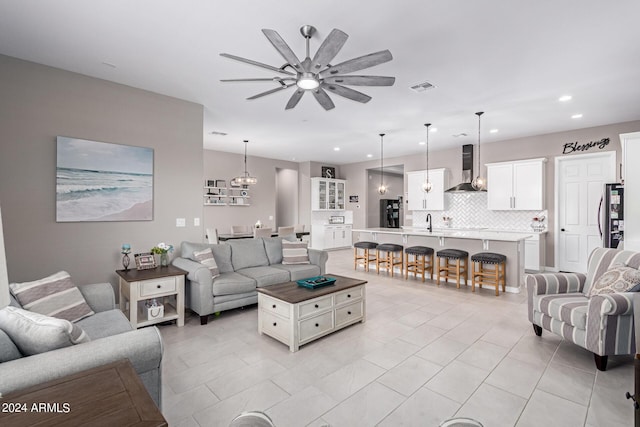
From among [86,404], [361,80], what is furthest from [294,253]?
[86,404]

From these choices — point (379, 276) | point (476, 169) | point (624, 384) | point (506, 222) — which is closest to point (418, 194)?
point (476, 169)

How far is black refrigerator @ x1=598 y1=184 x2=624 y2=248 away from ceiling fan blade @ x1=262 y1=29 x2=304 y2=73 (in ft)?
19.5

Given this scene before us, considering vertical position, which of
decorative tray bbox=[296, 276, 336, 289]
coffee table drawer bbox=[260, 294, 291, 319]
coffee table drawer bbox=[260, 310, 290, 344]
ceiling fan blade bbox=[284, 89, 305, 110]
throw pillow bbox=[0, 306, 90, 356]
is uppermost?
ceiling fan blade bbox=[284, 89, 305, 110]

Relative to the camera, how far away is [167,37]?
9.48ft

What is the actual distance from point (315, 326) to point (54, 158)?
3471 mm

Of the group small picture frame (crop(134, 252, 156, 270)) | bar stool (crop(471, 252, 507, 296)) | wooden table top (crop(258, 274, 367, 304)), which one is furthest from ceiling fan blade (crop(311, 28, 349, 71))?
bar stool (crop(471, 252, 507, 296))

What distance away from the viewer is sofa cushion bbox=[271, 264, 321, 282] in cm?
444

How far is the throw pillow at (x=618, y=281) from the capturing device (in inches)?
101

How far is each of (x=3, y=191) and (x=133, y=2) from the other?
2.47 metres

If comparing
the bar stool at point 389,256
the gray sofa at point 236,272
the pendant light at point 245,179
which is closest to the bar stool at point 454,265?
the bar stool at point 389,256

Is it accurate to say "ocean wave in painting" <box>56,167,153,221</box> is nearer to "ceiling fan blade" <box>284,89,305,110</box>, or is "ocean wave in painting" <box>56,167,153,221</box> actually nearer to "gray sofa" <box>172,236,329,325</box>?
"gray sofa" <box>172,236,329,325</box>

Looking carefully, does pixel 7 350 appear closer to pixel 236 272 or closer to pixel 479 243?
pixel 236 272

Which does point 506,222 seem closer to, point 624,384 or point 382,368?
point 624,384

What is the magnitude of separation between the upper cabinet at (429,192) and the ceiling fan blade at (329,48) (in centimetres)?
617
